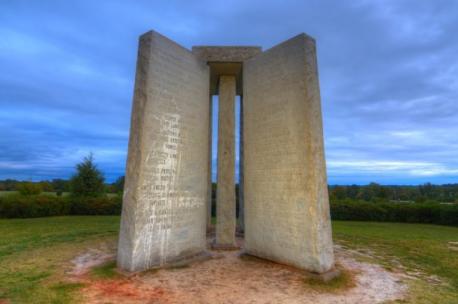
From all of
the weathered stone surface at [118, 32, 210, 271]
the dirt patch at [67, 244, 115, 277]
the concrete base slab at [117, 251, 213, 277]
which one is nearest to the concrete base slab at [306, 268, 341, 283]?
the concrete base slab at [117, 251, 213, 277]

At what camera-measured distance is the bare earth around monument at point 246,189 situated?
560cm

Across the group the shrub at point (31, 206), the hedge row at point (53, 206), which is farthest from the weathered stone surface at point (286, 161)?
the shrub at point (31, 206)

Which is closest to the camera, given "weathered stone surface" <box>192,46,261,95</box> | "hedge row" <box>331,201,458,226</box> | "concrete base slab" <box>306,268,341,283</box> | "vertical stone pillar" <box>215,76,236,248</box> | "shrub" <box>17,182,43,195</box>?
"concrete base slab" <box>306,268,341,283</box>

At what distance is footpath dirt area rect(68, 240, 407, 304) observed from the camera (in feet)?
15.8

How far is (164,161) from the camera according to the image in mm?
6605

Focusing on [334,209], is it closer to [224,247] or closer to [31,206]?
[224,247]

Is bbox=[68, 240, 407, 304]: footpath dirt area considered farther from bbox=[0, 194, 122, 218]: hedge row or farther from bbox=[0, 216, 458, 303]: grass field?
bbox=[0, 194, 122, 218]: hedge row

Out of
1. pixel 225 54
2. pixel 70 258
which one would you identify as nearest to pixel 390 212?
pixel 225 54

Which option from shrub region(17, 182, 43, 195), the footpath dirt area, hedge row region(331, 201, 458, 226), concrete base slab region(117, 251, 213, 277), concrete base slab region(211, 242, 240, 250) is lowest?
the footpath dirt area

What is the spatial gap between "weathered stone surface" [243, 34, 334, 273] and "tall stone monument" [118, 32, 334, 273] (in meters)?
0.02

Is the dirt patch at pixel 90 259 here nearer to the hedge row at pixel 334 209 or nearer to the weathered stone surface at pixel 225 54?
the weathered stone surface at pixel 225 54

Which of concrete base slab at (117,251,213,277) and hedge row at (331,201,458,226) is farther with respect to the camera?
hedge row at (331,201,458,226)

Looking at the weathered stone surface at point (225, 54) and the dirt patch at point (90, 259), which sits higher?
the weathered stone surface at point (225, 54)

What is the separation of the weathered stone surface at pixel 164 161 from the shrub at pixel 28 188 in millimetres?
21731
